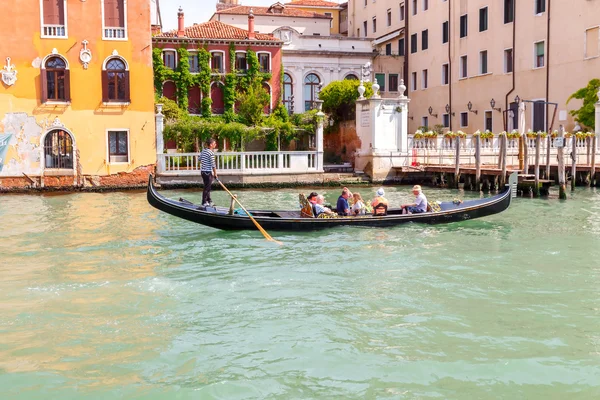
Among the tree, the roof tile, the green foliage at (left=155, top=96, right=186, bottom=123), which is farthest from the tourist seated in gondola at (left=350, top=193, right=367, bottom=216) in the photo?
the roof tile

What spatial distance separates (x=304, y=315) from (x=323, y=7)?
3311cm

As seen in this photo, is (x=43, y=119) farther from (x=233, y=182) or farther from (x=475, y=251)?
(x=475, y=251)

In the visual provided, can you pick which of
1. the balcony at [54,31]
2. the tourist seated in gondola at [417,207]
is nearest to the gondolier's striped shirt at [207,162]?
the tourist seated in gondola at [417,207]

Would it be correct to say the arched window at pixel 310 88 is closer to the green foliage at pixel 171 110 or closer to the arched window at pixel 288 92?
the arched window at pixel 288 92

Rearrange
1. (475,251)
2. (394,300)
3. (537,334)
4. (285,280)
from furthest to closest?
(475,251) < (285,280) < (394,300) < (537,334)

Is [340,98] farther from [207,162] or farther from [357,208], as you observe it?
[357,208]

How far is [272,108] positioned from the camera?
83.5 feet

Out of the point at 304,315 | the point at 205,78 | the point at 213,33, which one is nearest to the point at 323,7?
the point at 213,33

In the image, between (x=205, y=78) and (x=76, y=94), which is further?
(x=205, y=78)

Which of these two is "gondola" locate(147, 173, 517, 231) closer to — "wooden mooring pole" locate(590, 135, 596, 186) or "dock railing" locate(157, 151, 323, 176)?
"wooden mooring pole" locate(590, 135, 596, 186)

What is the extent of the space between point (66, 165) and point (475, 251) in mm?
12955

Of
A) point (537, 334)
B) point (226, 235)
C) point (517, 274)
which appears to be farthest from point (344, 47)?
point (537, 334)

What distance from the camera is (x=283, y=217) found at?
9961 millimetres

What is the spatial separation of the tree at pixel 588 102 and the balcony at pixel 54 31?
14.0 meters
